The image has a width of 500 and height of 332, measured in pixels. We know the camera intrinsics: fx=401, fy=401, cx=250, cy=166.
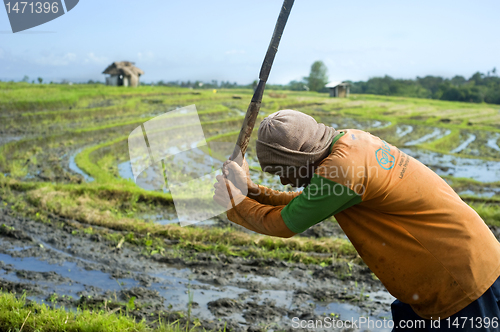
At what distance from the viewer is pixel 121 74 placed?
88.5 feet

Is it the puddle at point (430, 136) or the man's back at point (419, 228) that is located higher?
the man's back at point (419, 228)

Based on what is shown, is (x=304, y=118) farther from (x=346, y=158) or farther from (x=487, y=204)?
(x=487, y=204)

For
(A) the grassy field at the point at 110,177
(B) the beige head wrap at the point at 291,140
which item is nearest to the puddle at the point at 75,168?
(A) the grassy field at the point at 110,177

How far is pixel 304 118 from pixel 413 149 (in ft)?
34.4

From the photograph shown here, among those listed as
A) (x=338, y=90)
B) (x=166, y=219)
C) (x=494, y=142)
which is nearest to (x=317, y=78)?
(x=338, y=90)

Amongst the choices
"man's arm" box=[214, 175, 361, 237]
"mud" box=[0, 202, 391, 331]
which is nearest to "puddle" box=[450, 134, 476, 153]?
"mud" box=[0, 202, 391, 331]

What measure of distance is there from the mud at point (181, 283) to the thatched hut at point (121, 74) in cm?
2434

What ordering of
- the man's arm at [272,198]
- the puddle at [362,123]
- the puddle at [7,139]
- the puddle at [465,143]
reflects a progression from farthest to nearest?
the puddle at [362,123], the puddle at [465,143], the puddle at [7,139], the man's arm at [272,198]

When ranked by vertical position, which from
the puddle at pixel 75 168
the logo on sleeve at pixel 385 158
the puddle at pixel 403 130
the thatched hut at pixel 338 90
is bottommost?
the puddle at pixel 75 168

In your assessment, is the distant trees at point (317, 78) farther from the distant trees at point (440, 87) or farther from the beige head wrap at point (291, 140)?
the beige head wrap at point (291, 140)

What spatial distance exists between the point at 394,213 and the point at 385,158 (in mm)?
194

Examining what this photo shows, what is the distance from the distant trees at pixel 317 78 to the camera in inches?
1582

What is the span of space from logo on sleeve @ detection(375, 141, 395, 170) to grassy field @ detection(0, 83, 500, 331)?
1.79 metres

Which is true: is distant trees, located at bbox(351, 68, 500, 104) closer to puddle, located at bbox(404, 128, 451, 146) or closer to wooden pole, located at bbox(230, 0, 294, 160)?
puddle, located at bbox(404, 128, 451, 146)
